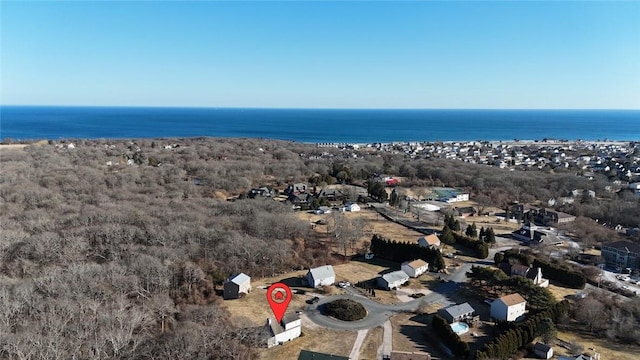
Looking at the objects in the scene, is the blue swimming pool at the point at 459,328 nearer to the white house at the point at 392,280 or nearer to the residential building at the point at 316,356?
the white house at the point at 392,280

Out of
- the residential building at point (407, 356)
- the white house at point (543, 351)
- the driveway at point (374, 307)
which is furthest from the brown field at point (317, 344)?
the white house at point (543, 351)

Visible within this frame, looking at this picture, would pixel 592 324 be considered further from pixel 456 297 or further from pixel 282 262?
pixel 282 262

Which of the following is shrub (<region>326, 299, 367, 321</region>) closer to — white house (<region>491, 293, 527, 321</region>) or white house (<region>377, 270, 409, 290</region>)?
white house (<region>377, 270, 409, 290</region>)

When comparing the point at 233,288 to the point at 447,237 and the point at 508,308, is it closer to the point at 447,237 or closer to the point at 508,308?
the point at 508,308

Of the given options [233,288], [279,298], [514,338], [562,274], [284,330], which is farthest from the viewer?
[562,274]

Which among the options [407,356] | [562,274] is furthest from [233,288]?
[562,274]

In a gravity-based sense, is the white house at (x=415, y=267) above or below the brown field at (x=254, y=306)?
above
